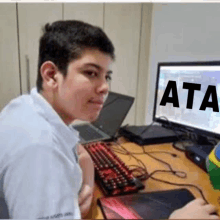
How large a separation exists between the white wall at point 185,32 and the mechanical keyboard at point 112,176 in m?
0.75

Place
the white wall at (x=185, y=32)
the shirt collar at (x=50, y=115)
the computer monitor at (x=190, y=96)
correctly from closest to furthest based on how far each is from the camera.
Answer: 1. the shirt collar at (x=50, y=115)
2. the computer monitor at (x=190, y=96)
3. the white wall at (x=185, y=32)

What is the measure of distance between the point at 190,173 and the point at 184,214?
0.28 meters

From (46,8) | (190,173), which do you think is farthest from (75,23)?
(46,8)

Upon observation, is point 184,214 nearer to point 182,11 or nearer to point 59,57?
point 59,57

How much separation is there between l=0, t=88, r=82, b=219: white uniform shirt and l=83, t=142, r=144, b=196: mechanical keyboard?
16cm

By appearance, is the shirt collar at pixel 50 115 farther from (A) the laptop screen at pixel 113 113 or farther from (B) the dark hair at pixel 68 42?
(A) the laptop screen at pixel 113 113

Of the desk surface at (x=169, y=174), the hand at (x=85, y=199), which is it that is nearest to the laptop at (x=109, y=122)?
the desk surface at (x=169, y=174)

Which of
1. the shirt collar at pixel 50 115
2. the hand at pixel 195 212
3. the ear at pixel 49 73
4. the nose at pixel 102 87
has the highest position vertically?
the ear at pixel 49 73

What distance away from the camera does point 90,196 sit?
1.82ft

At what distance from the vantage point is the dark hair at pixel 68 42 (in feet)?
1.81

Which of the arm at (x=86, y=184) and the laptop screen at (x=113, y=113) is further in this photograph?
the laptop screen at (x=113, y=113)

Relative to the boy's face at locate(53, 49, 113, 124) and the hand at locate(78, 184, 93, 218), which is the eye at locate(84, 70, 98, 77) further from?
the hand at locate(78, 184, 93, 218)

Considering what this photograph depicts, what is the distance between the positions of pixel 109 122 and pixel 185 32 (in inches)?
28.2

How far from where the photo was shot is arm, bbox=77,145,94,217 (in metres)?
0.52
